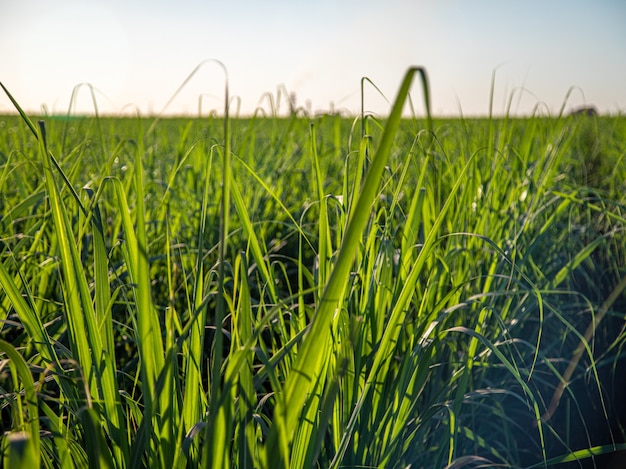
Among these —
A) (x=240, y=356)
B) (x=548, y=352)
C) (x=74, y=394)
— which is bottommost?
(x=548, y=352)

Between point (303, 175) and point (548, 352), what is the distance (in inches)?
36.2

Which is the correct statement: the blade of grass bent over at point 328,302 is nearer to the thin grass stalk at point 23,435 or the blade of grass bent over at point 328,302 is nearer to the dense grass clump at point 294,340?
the dense grass clump at point 294,340

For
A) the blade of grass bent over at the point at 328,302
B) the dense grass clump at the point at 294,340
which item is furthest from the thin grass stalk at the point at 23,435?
the blade of grass bent over at the point at 328,302

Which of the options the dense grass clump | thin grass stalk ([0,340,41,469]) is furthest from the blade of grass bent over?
thin grass stalk ([0,340,41,469])

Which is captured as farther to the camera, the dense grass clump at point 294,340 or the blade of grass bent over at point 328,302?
the dense grass clump at point 294,340

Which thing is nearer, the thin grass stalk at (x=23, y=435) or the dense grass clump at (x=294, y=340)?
the thin grass stalk at (x=23, y=435)

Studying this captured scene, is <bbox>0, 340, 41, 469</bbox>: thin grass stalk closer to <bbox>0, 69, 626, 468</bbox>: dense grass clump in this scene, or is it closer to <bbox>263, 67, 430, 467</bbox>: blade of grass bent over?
<bbox>0, 69, 626, 468</bbox>: dense grass clump

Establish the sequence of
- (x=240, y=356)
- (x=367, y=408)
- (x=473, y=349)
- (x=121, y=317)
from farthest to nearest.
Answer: (x=121, y=317) < (x=473, y=349) < (x=367, y=408) < (x=240, y=356)

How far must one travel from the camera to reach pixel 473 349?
935 mm

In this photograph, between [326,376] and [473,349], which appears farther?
[473,349]

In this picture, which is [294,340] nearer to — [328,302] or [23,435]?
[328,302]

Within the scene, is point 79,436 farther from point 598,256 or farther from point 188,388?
point 598,256

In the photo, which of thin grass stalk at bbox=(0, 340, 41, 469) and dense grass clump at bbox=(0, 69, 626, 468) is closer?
thin grass stalk at bbox=(0, 340, 41, 469)

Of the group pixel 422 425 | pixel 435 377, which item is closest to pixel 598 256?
pixel 435 377
